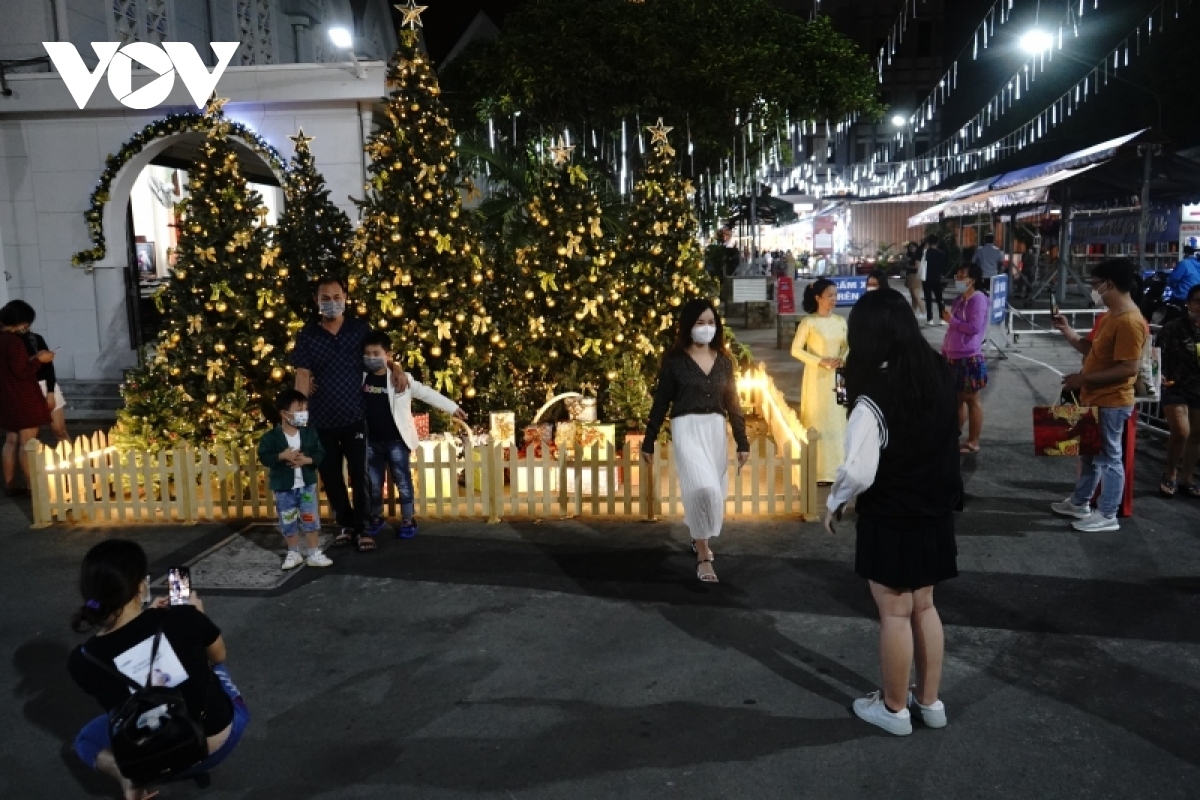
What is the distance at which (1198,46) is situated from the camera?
27156 mm

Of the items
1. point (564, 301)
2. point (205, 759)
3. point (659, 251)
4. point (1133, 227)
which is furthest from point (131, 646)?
point (1133, 227)

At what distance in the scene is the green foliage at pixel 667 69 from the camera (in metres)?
19.5

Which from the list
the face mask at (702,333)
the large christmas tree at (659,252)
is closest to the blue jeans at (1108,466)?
the face mask at (702,333)

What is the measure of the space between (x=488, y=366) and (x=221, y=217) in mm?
2762

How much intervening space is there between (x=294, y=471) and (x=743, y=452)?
2923 mm

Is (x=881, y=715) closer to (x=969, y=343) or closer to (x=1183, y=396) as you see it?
(x=1183, y=396)

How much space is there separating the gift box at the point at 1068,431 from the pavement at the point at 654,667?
63cm

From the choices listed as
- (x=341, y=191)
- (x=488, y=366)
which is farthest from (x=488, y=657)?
(x=341, y=191)

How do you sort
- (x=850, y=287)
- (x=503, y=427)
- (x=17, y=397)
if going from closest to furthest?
(x=503, y=427) < (x=17, y=397) < (x=850, y=287)

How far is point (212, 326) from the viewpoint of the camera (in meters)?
8.98

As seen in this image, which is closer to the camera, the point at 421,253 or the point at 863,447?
the point at 863,447

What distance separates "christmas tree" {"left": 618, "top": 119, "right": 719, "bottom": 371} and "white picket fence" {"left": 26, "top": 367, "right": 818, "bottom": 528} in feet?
8.02

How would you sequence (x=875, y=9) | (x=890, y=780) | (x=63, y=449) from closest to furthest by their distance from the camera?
1. (x=890, y=780)
2. (x=63, y=449)
3. (x=875, y=9)

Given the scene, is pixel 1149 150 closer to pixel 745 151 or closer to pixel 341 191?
pixel 745 151
